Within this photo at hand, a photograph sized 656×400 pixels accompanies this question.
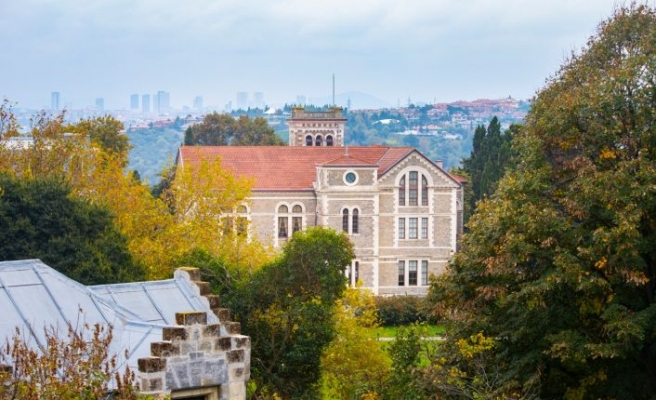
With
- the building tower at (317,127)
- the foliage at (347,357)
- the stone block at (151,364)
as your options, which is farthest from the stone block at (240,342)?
the building tower at (317,127)

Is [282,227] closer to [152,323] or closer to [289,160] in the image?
[289,160]

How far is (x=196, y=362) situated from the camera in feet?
45.2

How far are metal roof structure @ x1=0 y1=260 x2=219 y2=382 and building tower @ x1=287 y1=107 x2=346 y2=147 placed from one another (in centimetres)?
7130

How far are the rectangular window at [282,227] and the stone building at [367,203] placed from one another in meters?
0.06

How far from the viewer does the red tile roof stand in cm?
6731

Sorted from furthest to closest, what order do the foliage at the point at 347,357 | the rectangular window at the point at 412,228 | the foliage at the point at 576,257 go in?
the rectangular window at the point at 412,228 < the foliage at the point at 347,357 < the foliage at the point at 576,257

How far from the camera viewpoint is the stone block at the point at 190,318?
13.6 meters

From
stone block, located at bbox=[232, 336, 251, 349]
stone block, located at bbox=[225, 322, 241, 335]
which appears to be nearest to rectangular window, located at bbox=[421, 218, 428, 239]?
stone block, located at bbox=[225, 322, 241, 335]

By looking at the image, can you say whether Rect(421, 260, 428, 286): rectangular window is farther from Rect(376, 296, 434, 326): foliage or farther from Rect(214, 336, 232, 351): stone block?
Rect(214, 336, 232, 351): stone block

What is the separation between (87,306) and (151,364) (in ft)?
7.55

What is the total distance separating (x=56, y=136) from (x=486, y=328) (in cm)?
2808

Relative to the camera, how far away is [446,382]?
A: 2338 cm

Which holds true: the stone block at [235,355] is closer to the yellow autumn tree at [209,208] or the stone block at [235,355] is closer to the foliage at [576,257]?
the foliage at [576,257]

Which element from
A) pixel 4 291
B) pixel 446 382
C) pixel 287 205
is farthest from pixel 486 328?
pixel 287 205
